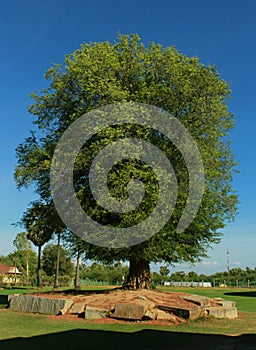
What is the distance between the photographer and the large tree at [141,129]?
22078 millimetres

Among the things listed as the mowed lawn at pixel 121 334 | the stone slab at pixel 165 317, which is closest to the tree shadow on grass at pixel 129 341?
the mowed lawn at pixel 121 334

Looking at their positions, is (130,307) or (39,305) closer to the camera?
(130,307)

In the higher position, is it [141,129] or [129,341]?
[141,129]

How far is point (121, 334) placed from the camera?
15.2 metres

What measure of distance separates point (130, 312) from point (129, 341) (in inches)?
181

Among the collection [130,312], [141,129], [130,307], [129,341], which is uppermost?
[141,129]

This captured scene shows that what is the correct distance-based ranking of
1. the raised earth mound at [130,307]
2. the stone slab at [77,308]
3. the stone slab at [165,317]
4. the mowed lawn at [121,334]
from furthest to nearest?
the stone slab at [77,308]
the raised earth mound at [130,307]
the stone slab at [165,317]
the mowed lawn at [121,334]

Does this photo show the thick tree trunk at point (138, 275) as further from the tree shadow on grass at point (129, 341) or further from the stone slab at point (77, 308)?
the tree shadow on grass at point (129, 341)

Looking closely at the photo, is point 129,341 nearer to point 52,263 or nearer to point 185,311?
point 185,311

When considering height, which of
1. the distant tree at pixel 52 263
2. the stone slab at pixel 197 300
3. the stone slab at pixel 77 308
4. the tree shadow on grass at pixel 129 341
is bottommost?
the tree shadow on grass at pixel 129 341

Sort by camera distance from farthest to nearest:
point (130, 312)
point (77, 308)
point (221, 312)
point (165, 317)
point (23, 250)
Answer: point (23, 250)
point (221, 312)
point (77, 308)
point (130, 312)
point (165, 317)

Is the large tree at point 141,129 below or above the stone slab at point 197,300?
above

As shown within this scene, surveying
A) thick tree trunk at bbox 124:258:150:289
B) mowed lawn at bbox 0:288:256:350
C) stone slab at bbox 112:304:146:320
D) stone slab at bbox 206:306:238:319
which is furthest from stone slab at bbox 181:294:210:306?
stone slab at bbox 112:304:146:320

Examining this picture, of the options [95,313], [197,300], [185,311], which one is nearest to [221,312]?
[197,300]
